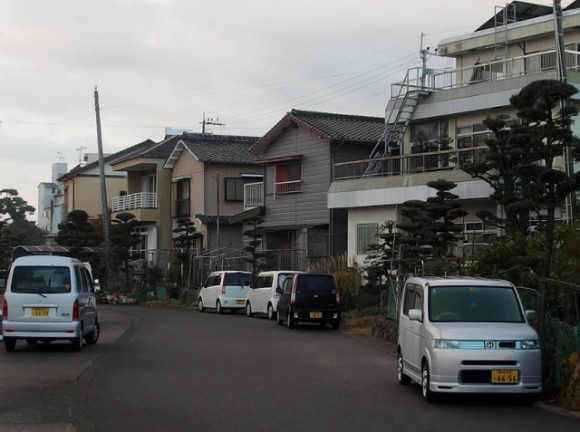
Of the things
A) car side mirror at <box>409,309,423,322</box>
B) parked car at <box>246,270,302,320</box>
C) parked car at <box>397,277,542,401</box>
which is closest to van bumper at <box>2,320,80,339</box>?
parked car at <box>397,277,542,401</box>

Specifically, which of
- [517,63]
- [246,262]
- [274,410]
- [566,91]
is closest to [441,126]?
[517,63]

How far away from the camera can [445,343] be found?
1175 centimetres

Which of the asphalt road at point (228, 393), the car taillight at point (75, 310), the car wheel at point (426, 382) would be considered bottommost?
the asphalt road at point (228, 393)

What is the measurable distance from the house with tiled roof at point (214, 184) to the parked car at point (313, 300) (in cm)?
2102

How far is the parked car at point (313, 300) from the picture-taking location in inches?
1029

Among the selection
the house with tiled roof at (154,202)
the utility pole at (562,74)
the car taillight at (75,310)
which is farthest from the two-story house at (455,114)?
the house with tiled roof at (154,202)

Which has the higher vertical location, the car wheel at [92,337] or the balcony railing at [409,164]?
the balcony railing at [409,164]

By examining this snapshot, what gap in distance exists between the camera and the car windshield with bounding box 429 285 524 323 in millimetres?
12500

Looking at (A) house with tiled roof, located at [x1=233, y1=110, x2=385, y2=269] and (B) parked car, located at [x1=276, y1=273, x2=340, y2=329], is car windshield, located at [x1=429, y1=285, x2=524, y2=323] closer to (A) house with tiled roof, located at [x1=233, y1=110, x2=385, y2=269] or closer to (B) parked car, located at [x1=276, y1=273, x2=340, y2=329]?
(B) parked car, located at [x1=276, y1=273, x2=340, y2=329]

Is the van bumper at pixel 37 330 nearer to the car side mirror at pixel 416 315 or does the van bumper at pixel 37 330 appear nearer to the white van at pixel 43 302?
the white van at pixel 43 302

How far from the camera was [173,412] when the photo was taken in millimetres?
11219

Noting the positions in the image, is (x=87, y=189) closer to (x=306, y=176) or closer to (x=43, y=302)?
(x=306, y=176)

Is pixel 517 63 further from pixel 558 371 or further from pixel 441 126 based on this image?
pixel 558 371

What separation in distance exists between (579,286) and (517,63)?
67.7 feet
